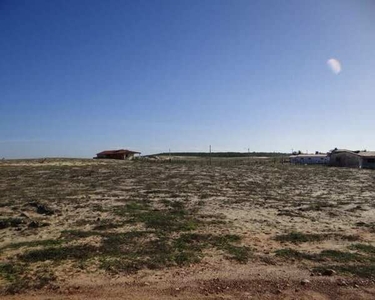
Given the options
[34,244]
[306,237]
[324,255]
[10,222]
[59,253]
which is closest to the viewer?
[59,253]

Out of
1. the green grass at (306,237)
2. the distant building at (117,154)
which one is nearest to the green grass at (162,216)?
the green grass at (306,237)

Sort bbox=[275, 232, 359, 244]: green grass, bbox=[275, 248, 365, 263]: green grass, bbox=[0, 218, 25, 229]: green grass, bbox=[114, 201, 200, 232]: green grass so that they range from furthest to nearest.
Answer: bbox=[114, 201, 200, 232]: green grass
bbox=[0, 218, 25, 229]: green grass
bbox=[275, 232, 359, 244]: green grass
bbox=[275, 248, 365, 263]: green grass

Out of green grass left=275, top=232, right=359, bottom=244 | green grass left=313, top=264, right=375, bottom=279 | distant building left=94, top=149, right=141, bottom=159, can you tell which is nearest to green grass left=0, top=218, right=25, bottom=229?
green grass left=275, top=232, right=359, bottom=244

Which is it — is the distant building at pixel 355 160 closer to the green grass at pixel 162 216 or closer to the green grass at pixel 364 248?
the green grass at pixel 162 216

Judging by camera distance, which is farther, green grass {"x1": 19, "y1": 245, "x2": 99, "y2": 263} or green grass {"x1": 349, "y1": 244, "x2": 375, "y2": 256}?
green grass {"x1": 349, "y1": 244, "x2": 375, "y2": 256}

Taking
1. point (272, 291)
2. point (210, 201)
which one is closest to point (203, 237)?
point (272, 291)

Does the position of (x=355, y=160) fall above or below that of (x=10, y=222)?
above

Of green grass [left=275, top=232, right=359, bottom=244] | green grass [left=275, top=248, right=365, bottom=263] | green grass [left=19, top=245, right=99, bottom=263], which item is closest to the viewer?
green grass [left=19, top=245, right=99, bottom=263]

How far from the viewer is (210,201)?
2020 cm

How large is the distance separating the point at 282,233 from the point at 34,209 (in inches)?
435

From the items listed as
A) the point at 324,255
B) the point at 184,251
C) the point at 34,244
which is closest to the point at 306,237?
the point at 324,255

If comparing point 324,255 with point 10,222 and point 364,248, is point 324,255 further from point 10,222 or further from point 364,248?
point 10,222

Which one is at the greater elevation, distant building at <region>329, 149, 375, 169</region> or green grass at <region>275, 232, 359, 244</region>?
distant building at <region>329, 149, 375, 169</region>

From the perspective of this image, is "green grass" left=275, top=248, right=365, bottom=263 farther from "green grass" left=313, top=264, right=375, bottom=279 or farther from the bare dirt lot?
"green grass" left=313, top=264, right=375, bottom=279
